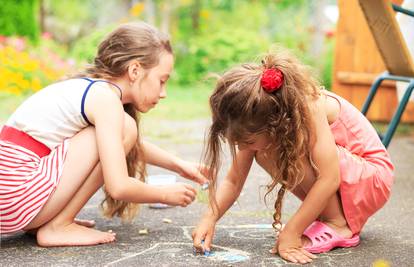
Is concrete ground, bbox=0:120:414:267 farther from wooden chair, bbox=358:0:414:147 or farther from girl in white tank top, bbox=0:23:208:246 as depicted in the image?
wooden chair, bbox=358:0:414:147

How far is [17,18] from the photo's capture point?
313 inches

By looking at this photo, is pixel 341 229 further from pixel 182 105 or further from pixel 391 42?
pixel 182 105

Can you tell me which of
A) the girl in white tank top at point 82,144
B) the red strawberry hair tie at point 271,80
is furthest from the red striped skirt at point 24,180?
the red strawberry hair tie at point 271,80

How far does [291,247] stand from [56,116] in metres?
0.93

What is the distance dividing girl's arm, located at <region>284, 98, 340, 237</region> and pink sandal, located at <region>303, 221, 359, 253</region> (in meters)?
0.08

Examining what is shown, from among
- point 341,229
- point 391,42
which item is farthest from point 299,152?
point 391,42

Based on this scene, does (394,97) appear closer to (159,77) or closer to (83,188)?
(159,77)

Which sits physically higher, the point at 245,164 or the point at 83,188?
the point at 245,164

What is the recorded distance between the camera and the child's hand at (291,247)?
2051 millimetres

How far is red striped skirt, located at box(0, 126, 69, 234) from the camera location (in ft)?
7.02

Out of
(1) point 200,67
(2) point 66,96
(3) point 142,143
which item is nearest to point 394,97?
(3) point 142,143

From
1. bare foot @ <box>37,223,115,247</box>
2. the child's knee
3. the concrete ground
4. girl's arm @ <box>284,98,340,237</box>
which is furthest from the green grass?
girl's arm @ <box>284,98,340,237</box>

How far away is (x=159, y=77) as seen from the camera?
7.76 ft

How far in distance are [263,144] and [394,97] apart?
128 inches
